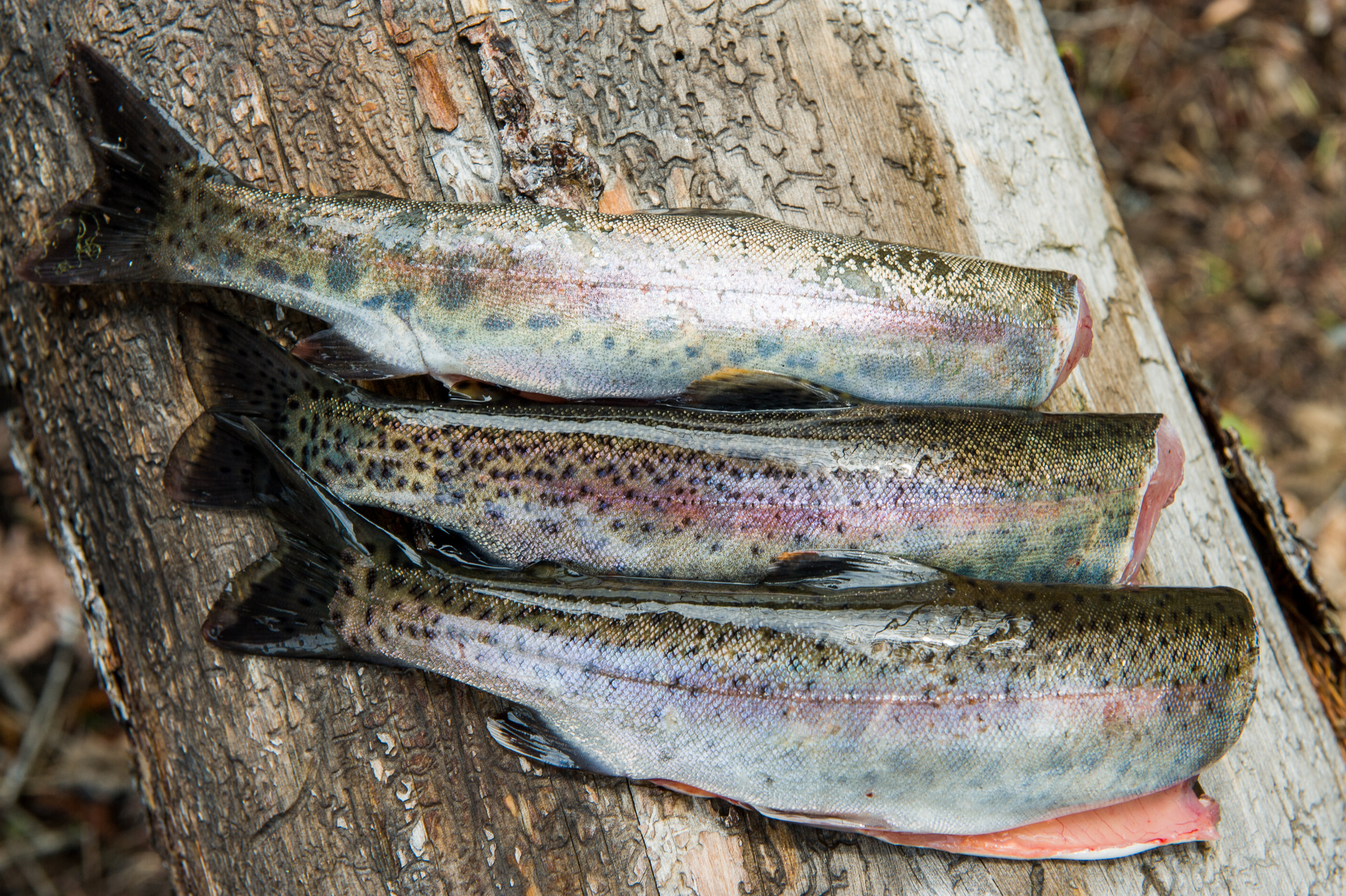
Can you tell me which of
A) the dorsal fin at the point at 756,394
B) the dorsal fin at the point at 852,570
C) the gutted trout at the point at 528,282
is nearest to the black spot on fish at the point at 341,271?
the gutted trout at the point at 528,282

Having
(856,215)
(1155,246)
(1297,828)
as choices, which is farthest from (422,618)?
(1155,246)

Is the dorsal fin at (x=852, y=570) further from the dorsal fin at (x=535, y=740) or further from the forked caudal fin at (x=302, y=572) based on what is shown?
the forked caudal fin at (x=302, y=572)

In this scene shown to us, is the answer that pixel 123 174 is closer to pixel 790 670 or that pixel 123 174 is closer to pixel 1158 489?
pixel 790 670

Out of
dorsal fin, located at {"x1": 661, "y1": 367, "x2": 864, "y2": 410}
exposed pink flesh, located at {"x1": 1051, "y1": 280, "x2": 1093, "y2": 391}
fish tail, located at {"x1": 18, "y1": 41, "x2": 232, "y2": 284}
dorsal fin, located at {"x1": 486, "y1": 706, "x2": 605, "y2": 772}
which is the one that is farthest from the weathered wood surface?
dorsal fin, located at {"x1": 661, "y1": 367, "x2": 864, "y2": 410}

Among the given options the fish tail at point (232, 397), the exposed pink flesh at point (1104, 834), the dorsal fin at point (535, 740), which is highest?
the fish tail at point (232, 397)

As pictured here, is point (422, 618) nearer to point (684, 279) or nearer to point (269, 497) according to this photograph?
point (269, 497)

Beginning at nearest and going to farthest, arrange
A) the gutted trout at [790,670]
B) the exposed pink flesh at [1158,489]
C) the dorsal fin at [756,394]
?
the gutted trout at [790,670] < the dorsal fin at [756,394] < the exposed pink flesh at [1158,489]

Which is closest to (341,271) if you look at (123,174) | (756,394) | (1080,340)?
(123,174)
